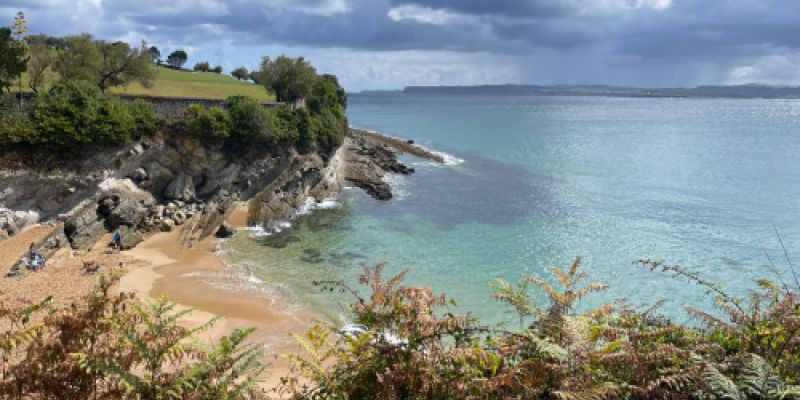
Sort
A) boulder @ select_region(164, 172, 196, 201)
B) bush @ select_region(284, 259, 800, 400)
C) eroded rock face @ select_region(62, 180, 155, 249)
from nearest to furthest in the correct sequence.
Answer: bush @ select_region(284, 259, 800, 400)
eroded rock face @ select_region(62, 180, 155, 249)
boulder @ select_region(164, 172, 196, 201)

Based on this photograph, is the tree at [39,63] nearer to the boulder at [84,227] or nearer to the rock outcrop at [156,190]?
the rock outcrop at [156,190]

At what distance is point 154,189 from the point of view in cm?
3972

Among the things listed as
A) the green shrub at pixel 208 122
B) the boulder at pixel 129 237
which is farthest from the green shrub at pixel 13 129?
the green shrub at pixel 208 122

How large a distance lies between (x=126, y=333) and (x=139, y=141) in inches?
1345

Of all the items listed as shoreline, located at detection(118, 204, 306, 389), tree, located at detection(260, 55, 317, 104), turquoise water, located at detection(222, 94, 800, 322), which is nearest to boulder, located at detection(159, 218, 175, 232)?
→ shoreline, located at detection(118, 204, 306, 389)

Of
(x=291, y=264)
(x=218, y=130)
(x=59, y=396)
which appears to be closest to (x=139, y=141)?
(x=218, y=130)

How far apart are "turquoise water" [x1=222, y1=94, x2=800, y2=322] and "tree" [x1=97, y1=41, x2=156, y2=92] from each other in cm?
2016

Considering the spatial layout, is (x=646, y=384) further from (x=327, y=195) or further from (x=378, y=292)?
(x=327, y=195)

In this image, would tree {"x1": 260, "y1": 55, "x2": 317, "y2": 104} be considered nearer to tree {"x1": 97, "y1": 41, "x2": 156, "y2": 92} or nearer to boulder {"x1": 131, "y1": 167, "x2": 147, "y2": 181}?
tree {"x1": 97, "y1": 41, "x2": 156, "y2": 92}

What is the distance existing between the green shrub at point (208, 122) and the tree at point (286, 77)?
17.5 meters

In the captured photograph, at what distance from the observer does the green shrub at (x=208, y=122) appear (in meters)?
40.5

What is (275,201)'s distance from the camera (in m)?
42.8

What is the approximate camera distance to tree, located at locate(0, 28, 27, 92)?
34.6 metres

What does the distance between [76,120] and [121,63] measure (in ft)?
41.3
